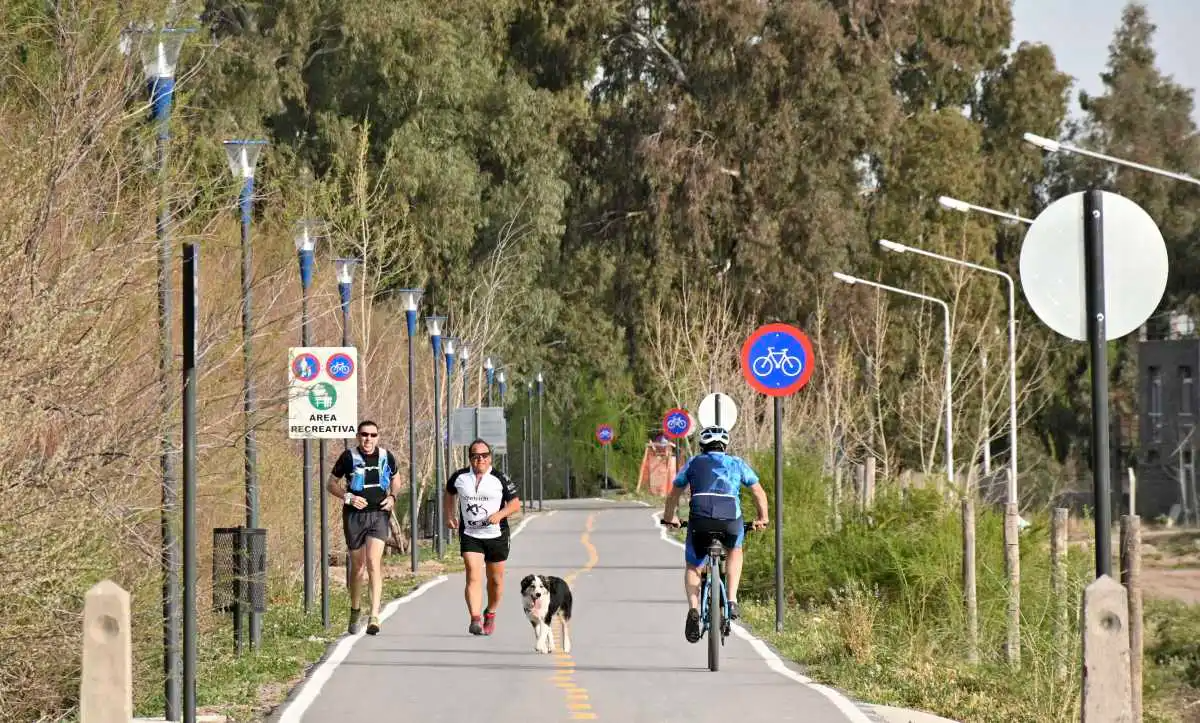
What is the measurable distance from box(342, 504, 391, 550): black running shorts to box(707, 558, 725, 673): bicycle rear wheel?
3.62 meters

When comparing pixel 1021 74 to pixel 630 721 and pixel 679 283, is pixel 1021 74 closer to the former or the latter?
pixel 679 283

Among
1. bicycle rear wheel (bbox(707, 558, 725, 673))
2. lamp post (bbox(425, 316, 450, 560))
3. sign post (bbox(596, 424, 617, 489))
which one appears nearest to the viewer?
bicycle rear wheel (bbox(707, 558, 725, 673))

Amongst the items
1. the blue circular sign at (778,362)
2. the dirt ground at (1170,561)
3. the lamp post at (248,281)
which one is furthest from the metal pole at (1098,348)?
the dirt ground at (1170,561)

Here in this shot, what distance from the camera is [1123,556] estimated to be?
1332 cm

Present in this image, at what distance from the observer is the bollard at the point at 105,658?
322 inches

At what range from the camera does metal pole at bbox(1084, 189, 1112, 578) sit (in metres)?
9.73

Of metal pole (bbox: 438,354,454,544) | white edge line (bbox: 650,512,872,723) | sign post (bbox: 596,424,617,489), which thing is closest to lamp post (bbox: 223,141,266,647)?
white edge line (bbox: 650,512,872,723)

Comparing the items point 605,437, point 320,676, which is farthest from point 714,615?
point 605,437

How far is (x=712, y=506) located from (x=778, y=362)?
4836 millimetres

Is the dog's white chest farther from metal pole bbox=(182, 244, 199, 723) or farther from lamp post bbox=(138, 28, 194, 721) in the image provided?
metal pole bbox=(182, 244, 199, 723)

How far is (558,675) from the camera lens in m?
16.7

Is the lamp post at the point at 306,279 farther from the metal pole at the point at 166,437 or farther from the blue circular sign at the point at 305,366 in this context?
the metal pole at the point at 166,437

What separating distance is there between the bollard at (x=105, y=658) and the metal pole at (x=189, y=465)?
321 cm

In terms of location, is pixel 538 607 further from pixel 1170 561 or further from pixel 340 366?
pixel 1170 561
